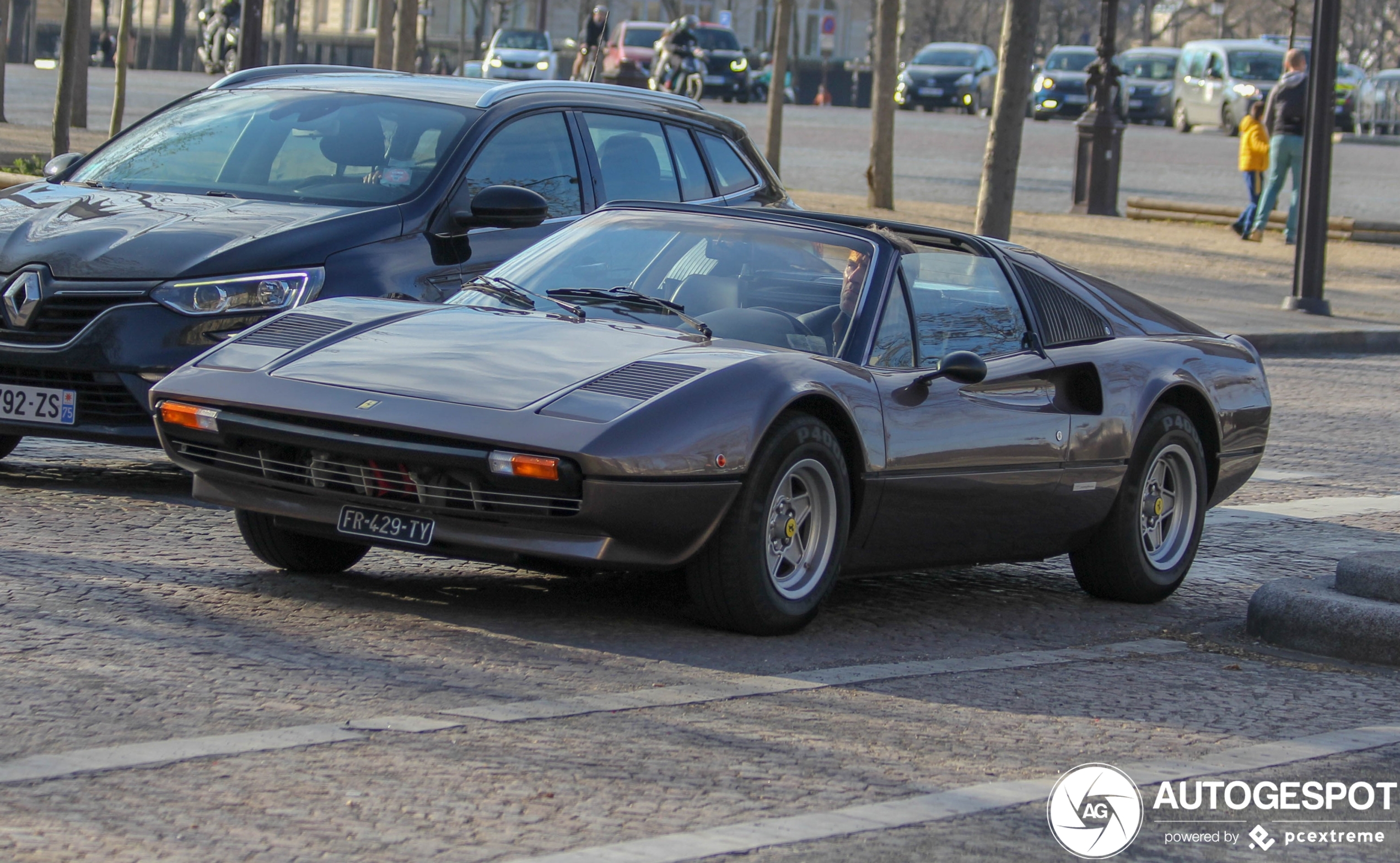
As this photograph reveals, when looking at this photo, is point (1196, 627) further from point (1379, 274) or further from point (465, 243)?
point (1379, 274)

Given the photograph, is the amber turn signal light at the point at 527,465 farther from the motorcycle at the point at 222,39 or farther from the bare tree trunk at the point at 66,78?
the motorcycle at the point at 222,39

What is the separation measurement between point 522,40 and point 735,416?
171ft

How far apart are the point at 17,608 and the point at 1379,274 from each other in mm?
19941

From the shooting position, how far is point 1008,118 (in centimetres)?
1884

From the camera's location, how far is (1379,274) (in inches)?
898

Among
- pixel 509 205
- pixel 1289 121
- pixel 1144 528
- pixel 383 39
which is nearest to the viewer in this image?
pixel 1144 528

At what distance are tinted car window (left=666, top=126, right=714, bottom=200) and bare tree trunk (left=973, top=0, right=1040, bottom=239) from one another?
909cm

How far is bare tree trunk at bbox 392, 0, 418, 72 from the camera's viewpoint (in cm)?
2128

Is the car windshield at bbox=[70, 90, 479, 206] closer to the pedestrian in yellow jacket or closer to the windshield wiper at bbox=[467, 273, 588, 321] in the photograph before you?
the windshield wiper at bbox=[467, 273, 588, 321]

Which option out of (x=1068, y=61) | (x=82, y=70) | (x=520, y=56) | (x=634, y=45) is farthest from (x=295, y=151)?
(x=520, y=56)

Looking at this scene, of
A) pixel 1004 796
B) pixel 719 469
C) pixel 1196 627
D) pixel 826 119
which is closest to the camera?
pixel 1004 796

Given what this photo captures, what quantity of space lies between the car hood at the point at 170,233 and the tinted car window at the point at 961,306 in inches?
96.6

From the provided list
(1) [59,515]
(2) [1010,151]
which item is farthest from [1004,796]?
(2) [1010,151]

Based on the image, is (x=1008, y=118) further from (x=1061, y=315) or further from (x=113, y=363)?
(x=113, y=363)
